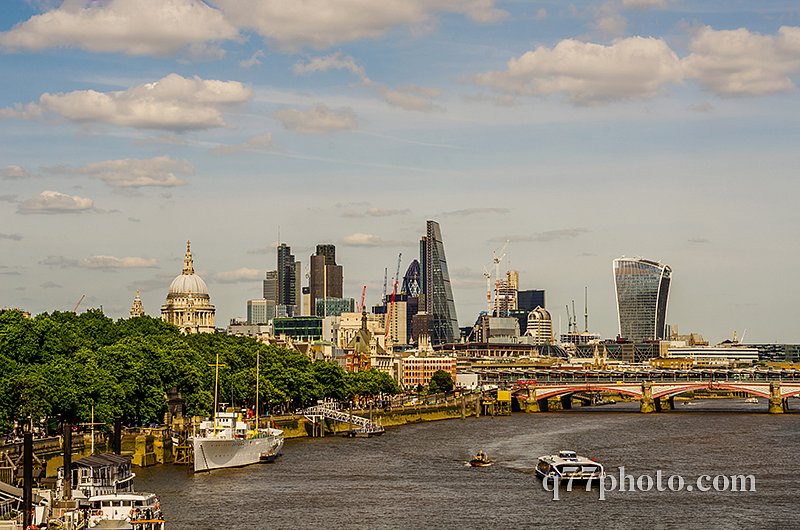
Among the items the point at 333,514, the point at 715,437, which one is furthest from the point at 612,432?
the point at 333,514

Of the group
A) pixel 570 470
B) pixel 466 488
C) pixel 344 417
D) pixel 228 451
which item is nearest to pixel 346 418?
pixel 344 417

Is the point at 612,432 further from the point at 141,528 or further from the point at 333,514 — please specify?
the point at 141,528

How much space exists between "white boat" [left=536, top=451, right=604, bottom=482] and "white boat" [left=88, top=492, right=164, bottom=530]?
120 ft

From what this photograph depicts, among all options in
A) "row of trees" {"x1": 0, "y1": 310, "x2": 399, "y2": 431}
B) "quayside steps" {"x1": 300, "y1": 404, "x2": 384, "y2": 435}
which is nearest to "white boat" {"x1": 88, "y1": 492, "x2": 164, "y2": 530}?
"row of trees" {"x1": 0, "y1": 310, "x2": 399, "y2": 431}

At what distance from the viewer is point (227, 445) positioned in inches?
4520

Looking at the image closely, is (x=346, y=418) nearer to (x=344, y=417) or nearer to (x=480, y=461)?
(x=344, y=417)

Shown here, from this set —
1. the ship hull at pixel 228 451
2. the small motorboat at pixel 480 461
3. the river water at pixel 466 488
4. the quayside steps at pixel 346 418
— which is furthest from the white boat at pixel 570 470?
the quayside steps at pixel 346 418

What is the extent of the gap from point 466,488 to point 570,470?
8.43 metres

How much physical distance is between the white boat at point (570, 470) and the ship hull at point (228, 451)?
23946 mm

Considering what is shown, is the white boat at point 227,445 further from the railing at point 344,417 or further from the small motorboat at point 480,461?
the railing at point 344,417

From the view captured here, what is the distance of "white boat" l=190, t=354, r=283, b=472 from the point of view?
112m

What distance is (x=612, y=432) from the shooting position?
170625 mm

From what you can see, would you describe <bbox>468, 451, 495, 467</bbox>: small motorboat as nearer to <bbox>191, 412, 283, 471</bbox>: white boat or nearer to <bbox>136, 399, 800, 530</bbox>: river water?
<bbox>136, 399, 800, 530</bbox>: river water

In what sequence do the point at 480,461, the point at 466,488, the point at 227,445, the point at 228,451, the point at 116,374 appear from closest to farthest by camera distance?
the point at 466,488 → the point at 227,445 → the point at 228,451 → the point at 116,374 → the point at 480,461
